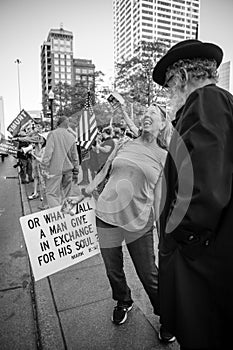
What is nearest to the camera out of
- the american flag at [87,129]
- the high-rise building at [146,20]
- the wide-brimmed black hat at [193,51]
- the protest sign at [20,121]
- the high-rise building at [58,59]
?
the wide-brimmed black hat at [193,51]

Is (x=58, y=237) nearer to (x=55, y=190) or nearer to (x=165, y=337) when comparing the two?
(x=165, y=337)

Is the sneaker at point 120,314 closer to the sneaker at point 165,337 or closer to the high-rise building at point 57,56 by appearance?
the sneaker at point 165,337

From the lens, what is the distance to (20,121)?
10.5m

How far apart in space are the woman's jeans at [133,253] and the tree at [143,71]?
1616 cm

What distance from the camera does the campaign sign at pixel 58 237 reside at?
92.7 inches

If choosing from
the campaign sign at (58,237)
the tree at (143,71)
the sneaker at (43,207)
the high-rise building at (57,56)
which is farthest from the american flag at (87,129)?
the high-rise building at (57,56)

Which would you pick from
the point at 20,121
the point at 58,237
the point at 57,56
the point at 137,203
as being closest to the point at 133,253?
the point at 137,203

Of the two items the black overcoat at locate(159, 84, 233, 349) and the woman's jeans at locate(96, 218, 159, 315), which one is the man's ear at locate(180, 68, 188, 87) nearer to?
the black overcoat at locate(159, 84, 233, 349)

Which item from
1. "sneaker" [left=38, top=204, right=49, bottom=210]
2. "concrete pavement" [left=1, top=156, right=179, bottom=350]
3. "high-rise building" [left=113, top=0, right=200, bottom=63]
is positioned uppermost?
"high-rise building" [left=113, top=0, right=200, bottom=63]

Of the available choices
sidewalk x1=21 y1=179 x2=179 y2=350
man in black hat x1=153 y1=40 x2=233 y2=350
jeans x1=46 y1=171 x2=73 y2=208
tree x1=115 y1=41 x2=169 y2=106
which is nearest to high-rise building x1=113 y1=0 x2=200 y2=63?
tree x1=115 y1=41 x2=169 y2=106

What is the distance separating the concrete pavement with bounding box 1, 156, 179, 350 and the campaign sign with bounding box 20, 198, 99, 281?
0.43 metres

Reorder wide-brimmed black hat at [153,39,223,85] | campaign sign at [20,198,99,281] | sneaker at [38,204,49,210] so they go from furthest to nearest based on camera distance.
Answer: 1. sneaker at [38,204,49,210]
2. campaign sign at [20,198,99,281]
3. wide-brimmed black hat at [153,39,223,85]

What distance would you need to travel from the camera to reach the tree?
17.6 meters

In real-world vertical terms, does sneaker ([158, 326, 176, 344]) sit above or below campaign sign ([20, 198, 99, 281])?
below
